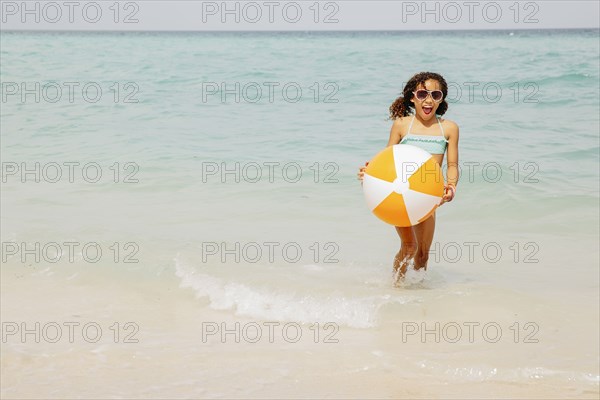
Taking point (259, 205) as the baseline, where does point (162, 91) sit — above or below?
above

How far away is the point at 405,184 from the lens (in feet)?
17.6

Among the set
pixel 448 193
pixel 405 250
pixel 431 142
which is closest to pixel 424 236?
pixel 405 250

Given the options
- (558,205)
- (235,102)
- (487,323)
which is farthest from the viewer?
(235,102)

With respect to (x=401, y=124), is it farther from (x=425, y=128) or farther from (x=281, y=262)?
(x=281, y=262)

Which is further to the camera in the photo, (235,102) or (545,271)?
(235,102)

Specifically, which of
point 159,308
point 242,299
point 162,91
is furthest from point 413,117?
point 162,91

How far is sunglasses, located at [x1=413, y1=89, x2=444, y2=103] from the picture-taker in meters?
5.78

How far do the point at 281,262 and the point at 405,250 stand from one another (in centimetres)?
139

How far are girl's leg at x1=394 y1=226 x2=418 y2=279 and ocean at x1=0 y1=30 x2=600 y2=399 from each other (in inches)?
5.9

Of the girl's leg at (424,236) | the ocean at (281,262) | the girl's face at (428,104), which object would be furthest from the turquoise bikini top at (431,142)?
the ocean at (281,262)

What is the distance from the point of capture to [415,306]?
5.88 metres

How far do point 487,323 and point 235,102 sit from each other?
12506 mm

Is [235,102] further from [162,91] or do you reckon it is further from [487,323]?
[487,323]

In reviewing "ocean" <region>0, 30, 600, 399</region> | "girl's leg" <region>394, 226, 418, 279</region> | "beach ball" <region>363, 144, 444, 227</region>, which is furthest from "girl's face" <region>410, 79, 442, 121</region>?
"ocean" <region>0, 30, 600, 399</region>
